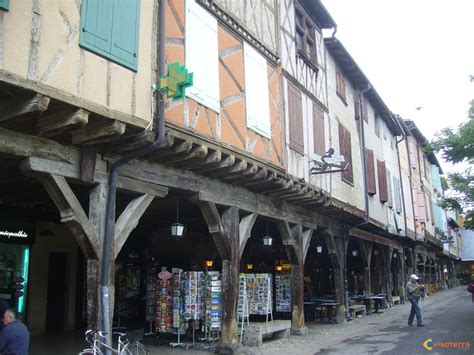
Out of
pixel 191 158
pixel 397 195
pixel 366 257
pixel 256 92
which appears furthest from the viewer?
pixel 397 195

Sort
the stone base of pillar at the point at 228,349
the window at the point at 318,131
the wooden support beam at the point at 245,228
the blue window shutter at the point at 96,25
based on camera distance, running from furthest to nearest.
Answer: the window at the point at 318,131 → the wooden support beam at the point at 245,228 → the stone base of pillar at the point at 228,349 → the blue window shutter at the point at 96,25

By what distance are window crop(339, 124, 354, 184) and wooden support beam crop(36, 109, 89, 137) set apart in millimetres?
10275

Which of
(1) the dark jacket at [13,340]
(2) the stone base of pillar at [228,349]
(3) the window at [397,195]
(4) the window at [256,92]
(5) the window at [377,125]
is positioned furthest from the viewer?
(3) the window at [397,195]

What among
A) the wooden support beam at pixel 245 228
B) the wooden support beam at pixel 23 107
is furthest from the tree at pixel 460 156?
the wooden support beam at pixel 23 107

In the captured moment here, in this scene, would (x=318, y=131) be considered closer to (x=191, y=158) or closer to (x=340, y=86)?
(x=340, y=86)

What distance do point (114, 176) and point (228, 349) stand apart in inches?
160

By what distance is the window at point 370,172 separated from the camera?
17.3 meters

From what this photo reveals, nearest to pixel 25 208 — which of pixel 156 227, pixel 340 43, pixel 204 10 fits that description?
pixel 156 227

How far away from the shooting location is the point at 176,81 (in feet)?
21.0

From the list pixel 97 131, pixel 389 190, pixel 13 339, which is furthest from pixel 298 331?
pixel 389 190

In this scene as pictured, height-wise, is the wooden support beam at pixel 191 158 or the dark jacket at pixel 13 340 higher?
the wooden support beam at pixel 191 158

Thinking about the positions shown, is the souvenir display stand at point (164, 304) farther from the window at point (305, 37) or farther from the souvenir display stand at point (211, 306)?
the window at point (305, 37)

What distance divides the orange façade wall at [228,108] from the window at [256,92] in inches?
5.9

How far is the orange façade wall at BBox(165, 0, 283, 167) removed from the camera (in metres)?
7.43
